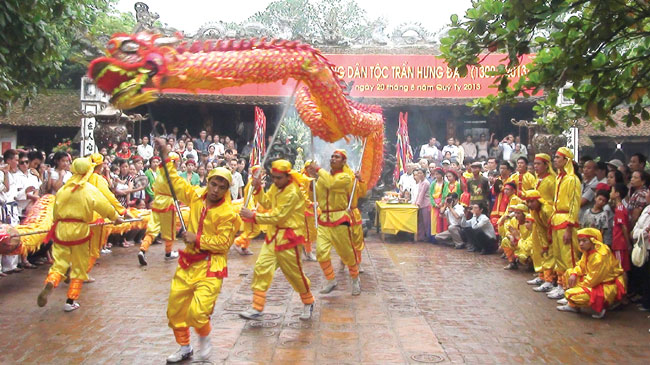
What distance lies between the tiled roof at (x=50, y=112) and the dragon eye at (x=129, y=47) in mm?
15898

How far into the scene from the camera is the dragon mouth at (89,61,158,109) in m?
4.43

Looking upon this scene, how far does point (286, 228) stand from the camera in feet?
19.9

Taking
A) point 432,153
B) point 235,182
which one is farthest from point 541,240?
point 432,153

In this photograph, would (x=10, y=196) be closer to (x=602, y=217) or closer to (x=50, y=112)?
(x=602, y=217)

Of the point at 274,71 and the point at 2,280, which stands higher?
the point at 274,71

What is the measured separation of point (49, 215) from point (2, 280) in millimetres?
1022

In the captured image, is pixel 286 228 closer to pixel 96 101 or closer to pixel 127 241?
pixel 127 241

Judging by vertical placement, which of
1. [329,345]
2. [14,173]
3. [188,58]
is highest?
[188,58]

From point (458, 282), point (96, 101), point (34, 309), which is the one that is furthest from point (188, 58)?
point (96, 101)

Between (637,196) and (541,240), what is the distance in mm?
1323

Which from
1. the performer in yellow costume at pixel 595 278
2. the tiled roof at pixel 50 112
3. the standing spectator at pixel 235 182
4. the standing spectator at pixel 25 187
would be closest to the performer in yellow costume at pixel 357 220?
the performer in yellow costume at pixel 595 278

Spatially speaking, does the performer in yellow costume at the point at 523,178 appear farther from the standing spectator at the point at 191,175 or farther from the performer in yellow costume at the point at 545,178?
the standing spectator at the point at 191,175

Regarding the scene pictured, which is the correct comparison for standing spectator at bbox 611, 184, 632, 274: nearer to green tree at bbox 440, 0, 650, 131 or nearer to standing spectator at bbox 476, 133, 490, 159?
green tree at bbox 440, 0, 650, 131

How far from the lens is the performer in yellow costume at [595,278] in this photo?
6.34 metres
